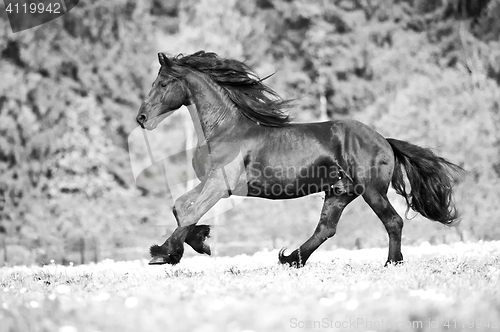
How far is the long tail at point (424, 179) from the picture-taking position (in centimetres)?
953

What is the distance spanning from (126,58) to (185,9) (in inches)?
134

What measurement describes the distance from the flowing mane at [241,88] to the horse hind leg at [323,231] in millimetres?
1216

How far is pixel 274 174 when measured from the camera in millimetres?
8188

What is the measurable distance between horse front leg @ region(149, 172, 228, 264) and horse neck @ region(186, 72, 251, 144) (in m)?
0.72


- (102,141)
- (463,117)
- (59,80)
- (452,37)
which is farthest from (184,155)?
(452,37)

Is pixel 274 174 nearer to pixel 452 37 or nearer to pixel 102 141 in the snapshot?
pixel 102 141

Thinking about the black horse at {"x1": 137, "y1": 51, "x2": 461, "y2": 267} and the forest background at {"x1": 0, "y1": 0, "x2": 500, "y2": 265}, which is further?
the forest background at {"x1": 0, "y1": 0, "x2": 500, "y2": 265}

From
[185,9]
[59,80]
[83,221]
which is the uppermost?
[185,9]

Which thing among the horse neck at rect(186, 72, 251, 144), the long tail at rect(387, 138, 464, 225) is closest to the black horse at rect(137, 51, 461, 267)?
the horse neck at rect(186, 72, 251, 144)

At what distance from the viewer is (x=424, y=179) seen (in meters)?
9.62

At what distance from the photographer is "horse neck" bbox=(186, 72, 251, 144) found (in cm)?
835

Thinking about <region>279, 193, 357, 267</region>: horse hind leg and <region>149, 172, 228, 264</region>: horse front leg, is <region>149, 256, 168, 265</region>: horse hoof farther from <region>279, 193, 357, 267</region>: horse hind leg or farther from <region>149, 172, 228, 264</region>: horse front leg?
<region>279, 193, 357, 267</region>: horse hind leg

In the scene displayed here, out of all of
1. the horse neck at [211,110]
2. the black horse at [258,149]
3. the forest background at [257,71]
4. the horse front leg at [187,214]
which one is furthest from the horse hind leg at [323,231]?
the forest background at [257,71]

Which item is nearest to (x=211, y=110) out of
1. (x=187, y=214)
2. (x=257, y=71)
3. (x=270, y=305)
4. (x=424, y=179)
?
(x=187, y=214)
